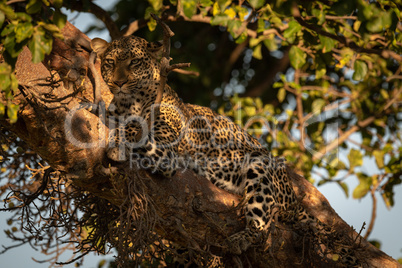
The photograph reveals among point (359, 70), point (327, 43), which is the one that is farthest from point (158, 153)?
point (359, 70)

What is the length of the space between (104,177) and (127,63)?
1.86 m

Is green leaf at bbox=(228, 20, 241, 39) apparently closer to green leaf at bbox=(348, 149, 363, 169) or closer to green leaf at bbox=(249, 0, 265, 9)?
green leaf at bbox=(249, 0, 265, 9)

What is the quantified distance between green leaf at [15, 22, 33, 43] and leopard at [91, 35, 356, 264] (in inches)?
71.9

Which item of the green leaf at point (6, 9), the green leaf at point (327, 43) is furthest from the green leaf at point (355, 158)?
the green leaf at point (6, 9)

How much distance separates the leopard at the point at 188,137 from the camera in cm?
520

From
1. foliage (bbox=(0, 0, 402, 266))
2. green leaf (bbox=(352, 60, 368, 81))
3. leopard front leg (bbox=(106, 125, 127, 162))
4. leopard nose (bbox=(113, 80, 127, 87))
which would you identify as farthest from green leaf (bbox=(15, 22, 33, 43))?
green leaf (bbox=(352, 60, 368, 81))

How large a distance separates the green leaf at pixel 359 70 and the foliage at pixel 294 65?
0.01 meters

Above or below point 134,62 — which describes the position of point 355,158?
below

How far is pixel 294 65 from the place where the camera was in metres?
6.28

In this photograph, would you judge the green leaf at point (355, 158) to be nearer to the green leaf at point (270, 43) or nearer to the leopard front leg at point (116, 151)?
the green leaf at point (270, 43)

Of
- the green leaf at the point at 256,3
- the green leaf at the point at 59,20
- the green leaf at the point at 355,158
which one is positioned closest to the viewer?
the green leaf at the point at 59,20

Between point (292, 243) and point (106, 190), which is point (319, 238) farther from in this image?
point (106, 190)

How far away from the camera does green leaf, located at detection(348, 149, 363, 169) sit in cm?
843

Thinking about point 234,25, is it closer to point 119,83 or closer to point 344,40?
point 119,83
